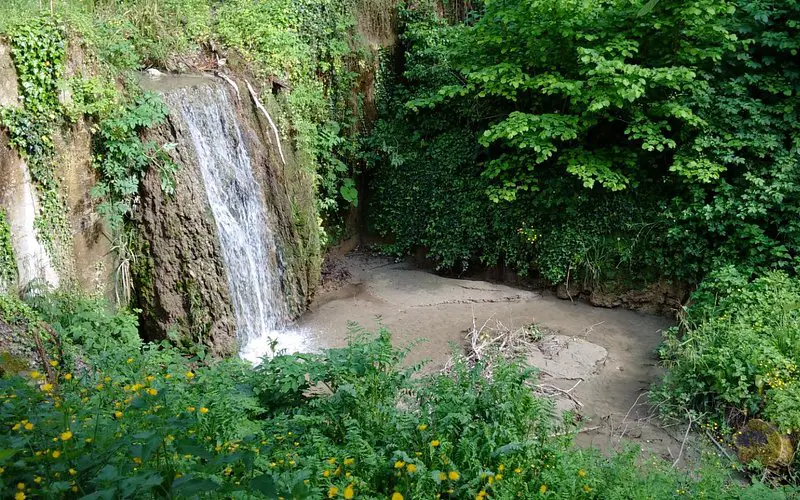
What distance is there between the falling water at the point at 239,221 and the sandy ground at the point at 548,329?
62 centimetres

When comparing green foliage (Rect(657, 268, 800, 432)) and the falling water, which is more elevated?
the falling water

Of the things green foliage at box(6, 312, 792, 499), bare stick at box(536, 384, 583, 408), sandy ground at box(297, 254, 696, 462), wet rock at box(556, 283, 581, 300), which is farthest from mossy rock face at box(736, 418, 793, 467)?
wet rock at box(556, 283, 581, 300)

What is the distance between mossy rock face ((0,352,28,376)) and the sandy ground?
373 centimetres

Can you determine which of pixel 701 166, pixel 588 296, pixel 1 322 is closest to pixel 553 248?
pixel 588 296

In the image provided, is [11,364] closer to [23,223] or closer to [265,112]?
[23,223]

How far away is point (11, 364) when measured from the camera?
4.51 meters

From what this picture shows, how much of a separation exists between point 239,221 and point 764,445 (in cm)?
607

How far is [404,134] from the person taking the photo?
1092 centimetres

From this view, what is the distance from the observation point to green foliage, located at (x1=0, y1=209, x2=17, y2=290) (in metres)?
5.88

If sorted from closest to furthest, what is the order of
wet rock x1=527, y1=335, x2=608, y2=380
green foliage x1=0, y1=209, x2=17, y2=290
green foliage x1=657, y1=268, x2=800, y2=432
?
1. green foliage x1=0, y1=209, x2=17, y2=290
2. green foliage x1=657, y1=268, x2=800, y2=432
3. wet rock x1=527, y1=335, x2=608, y2=380

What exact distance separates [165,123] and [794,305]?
7186mm

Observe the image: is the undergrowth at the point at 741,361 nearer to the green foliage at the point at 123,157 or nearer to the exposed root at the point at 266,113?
the exposed root at the point at 266,113

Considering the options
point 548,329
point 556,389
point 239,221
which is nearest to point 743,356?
point 556,389

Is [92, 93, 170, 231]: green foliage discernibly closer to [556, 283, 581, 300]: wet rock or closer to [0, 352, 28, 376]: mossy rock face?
[0, 352, 28, 376]: mossy rock face
